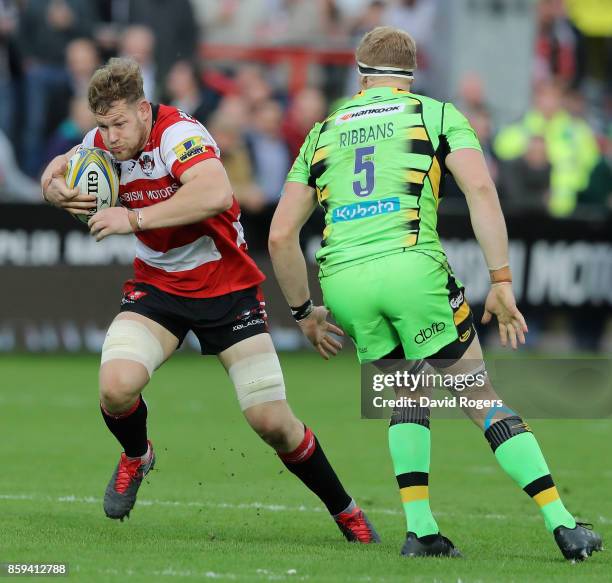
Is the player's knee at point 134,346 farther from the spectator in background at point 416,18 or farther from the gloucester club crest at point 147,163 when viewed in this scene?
the spectator in background at point 416,18

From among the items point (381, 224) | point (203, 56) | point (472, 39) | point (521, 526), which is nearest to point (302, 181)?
point (381, 224)

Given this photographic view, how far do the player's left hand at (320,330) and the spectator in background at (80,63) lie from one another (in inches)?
400

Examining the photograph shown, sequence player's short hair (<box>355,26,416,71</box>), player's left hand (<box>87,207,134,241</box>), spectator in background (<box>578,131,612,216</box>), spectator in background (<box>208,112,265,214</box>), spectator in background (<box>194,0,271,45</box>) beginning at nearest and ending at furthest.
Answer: player's short hair (<box>355,26,416,71</box>)
player's left hand (<box>87,207,134,241</box>)
spectator in background (<box>208,112,265,214</box>)
spectator in background (<box>578,131,612,216</box>)
spectator in background (<box>194,0,271,45</box>)

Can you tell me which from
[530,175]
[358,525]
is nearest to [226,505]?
[358,525]

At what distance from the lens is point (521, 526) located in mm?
7496

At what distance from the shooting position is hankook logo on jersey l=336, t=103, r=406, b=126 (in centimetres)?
631

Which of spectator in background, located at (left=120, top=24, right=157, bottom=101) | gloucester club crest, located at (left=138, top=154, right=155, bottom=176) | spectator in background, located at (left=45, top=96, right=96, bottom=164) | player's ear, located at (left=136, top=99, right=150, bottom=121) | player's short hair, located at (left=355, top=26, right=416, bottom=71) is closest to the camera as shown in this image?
player's short hair, located at (left=355, top=26, right=416, bottom=71)

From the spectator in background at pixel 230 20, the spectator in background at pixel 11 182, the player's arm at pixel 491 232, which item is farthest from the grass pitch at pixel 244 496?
the spectator in background at pixel 230 20

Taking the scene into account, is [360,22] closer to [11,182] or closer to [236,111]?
[236,111]

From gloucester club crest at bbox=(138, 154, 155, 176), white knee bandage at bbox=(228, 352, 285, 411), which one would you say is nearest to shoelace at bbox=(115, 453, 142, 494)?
white knee bandage at bbox=(228, 352, 285, 411)

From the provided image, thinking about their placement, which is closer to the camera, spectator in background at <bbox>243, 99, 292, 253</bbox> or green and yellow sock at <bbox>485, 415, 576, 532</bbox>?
green and yellow sock at <bbox>485, 415, 576, 532</bbox>

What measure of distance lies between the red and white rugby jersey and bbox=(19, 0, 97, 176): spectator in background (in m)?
9.70

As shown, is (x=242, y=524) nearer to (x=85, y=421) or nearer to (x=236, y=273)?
(x=236, y=273)

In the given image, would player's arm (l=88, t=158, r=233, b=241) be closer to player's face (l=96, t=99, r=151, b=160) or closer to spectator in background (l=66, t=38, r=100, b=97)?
player's face (l=96, t=99, r=151, b=160)
